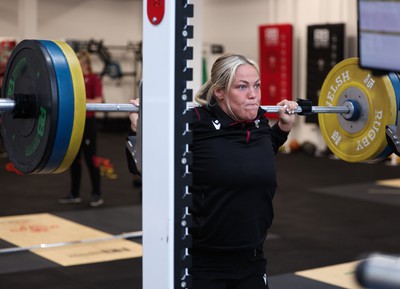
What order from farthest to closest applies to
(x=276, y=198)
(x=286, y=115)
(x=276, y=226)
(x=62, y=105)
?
1. (x=276, y=198)
2. (x=276, y=226)
3. (x=286, y=115)
4. (x=62, y=105)

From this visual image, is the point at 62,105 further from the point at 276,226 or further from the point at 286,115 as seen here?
the point at 276,226

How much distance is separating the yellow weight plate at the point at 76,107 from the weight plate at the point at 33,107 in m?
0.05

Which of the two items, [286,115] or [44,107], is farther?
[286,115]

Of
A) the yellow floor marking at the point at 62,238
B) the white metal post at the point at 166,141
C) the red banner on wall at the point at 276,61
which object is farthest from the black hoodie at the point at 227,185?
the red banner on wall at the point at 276,61

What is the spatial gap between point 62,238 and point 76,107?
11.8 feet

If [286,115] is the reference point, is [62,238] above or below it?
below

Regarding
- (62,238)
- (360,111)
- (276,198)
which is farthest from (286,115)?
(276,198)

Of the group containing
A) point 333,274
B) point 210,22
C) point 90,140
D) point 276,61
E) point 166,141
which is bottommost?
point 333,274

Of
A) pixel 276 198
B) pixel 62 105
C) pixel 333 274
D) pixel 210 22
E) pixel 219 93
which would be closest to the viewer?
pixel 62 105

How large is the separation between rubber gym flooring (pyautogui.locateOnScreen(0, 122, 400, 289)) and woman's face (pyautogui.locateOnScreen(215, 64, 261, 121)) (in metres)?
0.70

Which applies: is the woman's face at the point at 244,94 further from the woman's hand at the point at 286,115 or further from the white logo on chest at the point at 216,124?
the woman's hand at the point at 286,115

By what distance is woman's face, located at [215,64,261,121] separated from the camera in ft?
7.18

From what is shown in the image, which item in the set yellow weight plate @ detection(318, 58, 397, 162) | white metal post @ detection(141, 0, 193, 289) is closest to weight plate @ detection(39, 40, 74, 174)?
white metal post @ detection(141, 0, 193, 289)

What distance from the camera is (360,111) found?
8.85 ft
